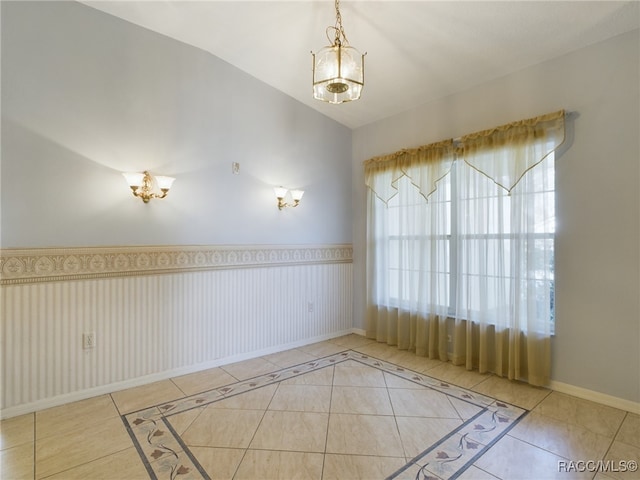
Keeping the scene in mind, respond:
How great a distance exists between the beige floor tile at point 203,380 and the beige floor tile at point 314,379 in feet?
1.88

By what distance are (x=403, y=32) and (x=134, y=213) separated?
3.02 m

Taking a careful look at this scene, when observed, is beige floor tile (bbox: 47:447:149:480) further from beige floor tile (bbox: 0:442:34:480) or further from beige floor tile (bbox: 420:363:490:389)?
beige floor tile (bbox: 420:363:490:389)

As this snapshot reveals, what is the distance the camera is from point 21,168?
2.58 meters

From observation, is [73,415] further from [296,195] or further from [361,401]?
[296,195]

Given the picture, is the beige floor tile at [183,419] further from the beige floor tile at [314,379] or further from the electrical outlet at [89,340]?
the electrical outlet at [89,340]

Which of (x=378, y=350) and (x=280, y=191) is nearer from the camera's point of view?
(x=280, y=191)

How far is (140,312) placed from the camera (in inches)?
122

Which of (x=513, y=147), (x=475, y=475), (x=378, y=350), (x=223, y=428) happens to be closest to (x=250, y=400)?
(x=223, y=428)

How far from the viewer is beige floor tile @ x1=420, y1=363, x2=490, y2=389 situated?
3145 millimetres

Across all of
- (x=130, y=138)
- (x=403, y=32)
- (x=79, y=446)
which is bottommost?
(x=79, y=446)

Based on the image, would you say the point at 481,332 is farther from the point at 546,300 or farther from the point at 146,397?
the point at 146,397

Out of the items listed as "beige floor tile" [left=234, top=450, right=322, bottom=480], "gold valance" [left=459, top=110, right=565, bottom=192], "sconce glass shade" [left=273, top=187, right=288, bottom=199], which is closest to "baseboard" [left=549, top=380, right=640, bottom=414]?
"gold valance" [left=459, top=110, right=565, bottom=192]

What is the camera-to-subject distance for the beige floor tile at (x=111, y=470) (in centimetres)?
188

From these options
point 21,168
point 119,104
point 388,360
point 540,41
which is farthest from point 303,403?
point 540,41
